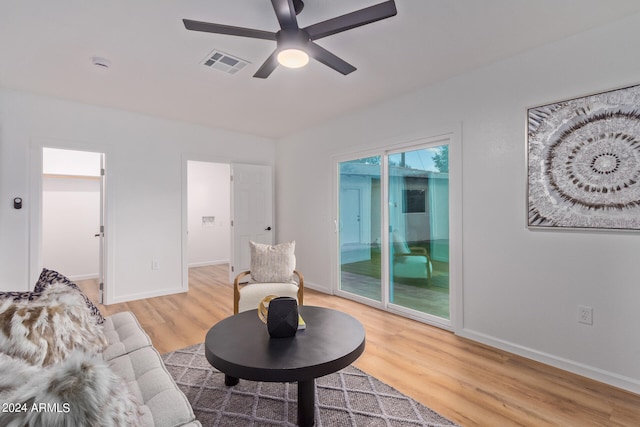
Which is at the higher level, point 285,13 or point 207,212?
point 285,13

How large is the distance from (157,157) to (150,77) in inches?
63.6

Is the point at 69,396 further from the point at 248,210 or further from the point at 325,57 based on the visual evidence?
the point at 248,210

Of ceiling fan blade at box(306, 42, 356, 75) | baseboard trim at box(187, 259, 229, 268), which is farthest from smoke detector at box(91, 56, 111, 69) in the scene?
baseboard trim at box(187, 259, 229, 268)

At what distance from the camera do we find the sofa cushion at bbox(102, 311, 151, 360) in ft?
5.56

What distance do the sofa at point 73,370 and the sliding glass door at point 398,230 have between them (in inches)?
109

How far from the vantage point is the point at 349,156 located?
14.1 feet

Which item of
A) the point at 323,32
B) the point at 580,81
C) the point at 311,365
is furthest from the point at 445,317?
the point at 323,32

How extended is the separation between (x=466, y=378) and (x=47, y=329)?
253cm

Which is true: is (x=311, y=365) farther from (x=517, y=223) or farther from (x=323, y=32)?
(x=517, y=223)

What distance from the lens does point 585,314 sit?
90.5 inches

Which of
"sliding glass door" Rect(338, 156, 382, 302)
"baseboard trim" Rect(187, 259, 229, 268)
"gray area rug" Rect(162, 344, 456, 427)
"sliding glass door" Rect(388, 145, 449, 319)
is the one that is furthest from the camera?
"baseboard trim" Rect(187, 259, 229, 268)

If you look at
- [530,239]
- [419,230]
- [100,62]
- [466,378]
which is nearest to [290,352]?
[466,378]

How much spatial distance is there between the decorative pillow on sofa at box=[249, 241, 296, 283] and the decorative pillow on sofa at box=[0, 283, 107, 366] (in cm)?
182

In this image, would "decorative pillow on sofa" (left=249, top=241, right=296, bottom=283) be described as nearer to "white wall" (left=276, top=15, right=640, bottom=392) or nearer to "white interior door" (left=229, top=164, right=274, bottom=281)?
"white wall" (left=276, top=15, right=640, bottom=392)
